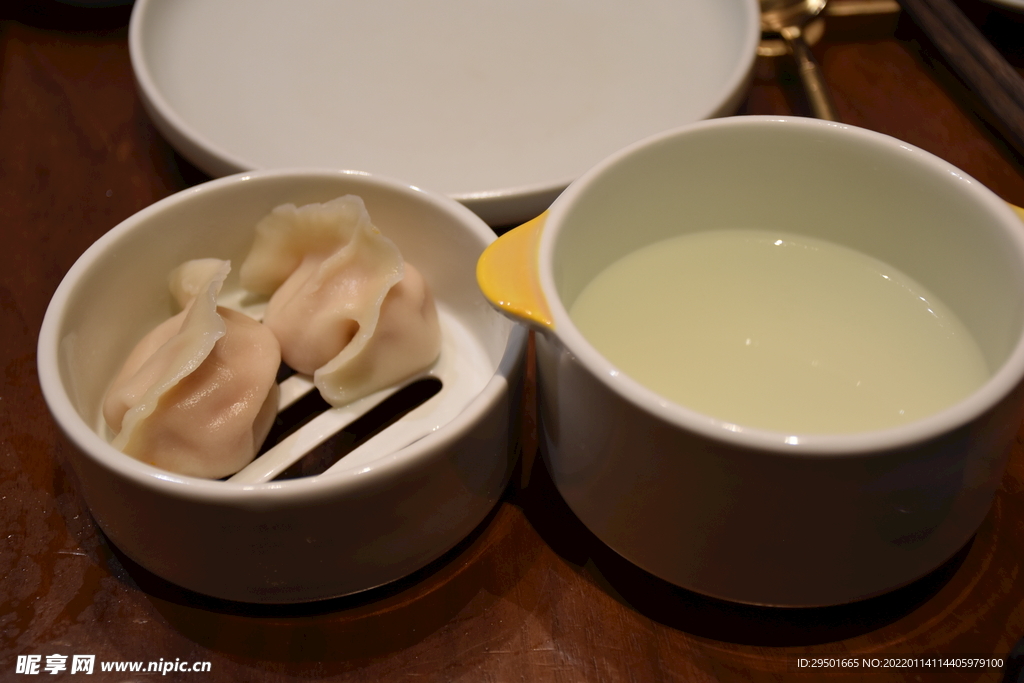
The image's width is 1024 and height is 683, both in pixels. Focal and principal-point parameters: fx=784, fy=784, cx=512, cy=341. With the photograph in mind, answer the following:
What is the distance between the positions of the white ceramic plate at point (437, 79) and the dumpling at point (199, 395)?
0.20 metres

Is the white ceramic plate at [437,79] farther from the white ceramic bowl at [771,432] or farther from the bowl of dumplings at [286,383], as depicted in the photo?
the white ceramic bowl at [771,432]

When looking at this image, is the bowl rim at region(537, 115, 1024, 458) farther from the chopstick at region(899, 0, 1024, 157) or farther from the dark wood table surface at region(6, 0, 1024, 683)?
the chopstick at region(899, 0, 1024, 157)

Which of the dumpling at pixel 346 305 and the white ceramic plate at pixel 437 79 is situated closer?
the dumpling at pixel 346 305

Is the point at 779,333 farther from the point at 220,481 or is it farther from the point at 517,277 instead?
the point at 220,481

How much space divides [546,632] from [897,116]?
72 cm

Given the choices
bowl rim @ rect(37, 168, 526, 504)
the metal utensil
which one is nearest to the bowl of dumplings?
bowl rim @ rect(37, 168, 526, 504)

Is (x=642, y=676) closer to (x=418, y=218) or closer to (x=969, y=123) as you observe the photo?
(x=418, y=218)

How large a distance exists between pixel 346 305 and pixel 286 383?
0.27ft

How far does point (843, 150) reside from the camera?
535 mm

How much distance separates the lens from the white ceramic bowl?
38cm

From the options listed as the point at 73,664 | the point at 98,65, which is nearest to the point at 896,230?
the point at 73,664

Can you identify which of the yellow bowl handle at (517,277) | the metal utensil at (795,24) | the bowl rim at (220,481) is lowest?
the bowl rim at (220,481)

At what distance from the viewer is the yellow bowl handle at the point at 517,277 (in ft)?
1.43

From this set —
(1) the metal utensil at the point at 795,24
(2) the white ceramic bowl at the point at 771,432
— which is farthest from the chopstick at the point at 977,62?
(2) the white ceramic bowl at the point at 771,432
